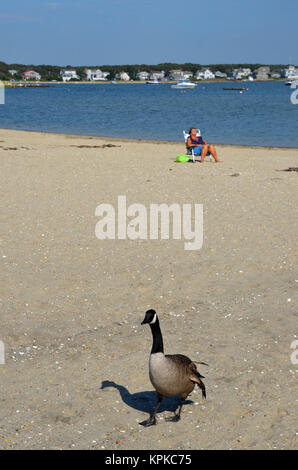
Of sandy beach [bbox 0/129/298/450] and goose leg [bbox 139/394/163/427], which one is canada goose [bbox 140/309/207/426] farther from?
sandy beach [bbox 0/129/298/450]

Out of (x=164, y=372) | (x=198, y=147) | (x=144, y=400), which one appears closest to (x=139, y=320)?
(x=144, y=400)

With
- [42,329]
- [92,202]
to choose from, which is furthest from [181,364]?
[92,202]

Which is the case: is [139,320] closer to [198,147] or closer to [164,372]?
[164,372]

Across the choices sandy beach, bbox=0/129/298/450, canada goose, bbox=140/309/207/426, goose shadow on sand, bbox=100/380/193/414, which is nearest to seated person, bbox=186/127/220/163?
sandy beach, bbox=0/129/298/450

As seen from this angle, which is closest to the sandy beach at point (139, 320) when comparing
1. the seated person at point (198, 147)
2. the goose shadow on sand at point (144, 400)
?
the goose shadow on sand at point (144, 400)

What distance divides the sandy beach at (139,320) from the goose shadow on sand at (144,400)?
0.05 feet

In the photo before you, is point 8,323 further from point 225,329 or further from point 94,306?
point 225,329

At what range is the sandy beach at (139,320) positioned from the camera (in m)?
5.32

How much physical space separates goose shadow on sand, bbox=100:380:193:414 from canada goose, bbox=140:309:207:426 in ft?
1.08

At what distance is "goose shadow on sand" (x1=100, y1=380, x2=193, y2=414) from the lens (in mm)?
5711

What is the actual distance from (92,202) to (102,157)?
7729 mm

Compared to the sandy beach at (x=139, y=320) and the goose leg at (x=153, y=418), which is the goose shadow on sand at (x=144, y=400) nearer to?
the sandy beach at (x=139, y=320)

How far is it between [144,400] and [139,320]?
1801 mm

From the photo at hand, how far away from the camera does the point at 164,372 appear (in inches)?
201
